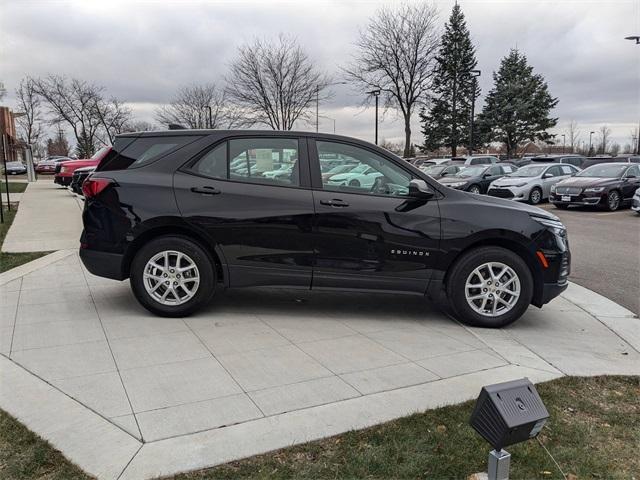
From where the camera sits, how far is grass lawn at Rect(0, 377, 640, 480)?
2.57 m

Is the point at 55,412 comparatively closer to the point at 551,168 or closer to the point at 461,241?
the point at 461,241

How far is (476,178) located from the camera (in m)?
19.7

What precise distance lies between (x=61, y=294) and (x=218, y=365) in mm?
2744

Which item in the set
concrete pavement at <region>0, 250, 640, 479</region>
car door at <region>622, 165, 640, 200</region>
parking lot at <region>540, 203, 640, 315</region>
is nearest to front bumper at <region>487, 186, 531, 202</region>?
parking lot at <region>540, 203, 640, 315</region>

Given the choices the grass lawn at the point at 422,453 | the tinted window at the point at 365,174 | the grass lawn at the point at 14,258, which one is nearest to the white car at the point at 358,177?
the tinted window at the point at 365,174

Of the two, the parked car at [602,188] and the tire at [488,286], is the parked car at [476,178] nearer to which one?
the parked car at [602,188]

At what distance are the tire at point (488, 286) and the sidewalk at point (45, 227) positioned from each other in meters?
6.41

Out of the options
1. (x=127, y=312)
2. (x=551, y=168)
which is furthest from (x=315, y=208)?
(x=551, y=168)

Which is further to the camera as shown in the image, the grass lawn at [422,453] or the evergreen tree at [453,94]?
the evergreen tree at [453,94]

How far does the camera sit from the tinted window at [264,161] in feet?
16.0

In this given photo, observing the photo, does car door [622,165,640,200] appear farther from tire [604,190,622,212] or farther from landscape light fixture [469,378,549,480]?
landscape light fixture [469,378,549,480]

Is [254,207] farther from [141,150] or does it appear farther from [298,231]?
[141,150]

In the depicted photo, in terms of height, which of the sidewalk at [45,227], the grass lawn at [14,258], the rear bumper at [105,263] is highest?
the rear bumper at [105,263]

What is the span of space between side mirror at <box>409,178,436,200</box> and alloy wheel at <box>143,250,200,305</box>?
6.88ft
